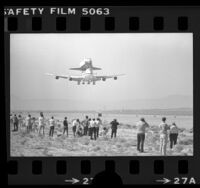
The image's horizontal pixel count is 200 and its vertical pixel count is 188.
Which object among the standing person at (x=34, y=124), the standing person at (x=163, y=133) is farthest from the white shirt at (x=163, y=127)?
the standing person at (x=34, y=124)

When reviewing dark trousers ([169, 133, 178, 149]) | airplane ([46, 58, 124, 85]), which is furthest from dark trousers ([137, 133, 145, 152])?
airplane ([46, 58, 124, 85])

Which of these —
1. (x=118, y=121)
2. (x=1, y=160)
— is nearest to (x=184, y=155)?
(x=118, y=121)

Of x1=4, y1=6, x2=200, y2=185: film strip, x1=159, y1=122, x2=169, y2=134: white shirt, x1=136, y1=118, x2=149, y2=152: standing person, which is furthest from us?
x1=159, y1=122, x2=169, y2=134: white shirt

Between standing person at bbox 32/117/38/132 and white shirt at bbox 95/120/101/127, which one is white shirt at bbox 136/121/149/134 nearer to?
white shirt at bbox 95/120/101/127

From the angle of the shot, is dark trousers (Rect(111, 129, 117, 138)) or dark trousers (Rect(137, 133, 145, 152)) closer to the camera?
dark trousers (Rect(137, 133, 145, 152))

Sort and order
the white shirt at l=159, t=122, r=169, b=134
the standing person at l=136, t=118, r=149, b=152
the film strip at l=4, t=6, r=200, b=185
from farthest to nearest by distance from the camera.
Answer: the white shirt at l=159, t=122, r=169, b=134 → the standing person at l=136, t=118, r=149, b=152 → the film strip at l=4, t=6, r=200, b=185

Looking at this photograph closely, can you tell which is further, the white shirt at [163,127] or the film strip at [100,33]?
the white shirt at [163,127]

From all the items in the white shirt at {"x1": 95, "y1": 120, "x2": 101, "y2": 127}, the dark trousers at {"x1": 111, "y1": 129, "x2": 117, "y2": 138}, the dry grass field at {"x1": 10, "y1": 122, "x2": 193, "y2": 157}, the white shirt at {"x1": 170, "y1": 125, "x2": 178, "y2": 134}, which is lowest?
the dry grass field at {"x1": 10, "y1": 122, "x2": 193, "y2": 157}

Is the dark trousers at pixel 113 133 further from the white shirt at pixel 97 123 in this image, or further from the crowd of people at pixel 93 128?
the white shirt at pixel 97 123
